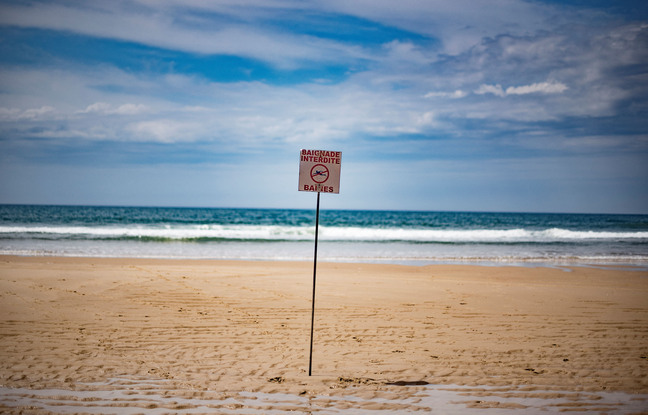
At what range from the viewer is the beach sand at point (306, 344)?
468 cm

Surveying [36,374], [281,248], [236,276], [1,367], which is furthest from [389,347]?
[281,248]

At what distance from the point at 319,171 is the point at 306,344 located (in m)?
3.05

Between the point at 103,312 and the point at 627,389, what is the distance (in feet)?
29.7

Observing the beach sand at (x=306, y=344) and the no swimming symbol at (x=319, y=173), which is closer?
the beach sand at (x=306, y=344)

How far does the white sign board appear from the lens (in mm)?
5410

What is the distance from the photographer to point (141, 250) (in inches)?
811

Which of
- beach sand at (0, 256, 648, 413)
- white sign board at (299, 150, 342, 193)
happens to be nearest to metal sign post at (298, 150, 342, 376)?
white sign board at (299, 150, 342, 193)

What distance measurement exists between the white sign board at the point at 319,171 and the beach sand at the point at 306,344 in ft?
8.38

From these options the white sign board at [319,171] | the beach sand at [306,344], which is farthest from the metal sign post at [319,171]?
the beach sand at [306,344]

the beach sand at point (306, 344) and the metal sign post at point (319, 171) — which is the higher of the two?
the metal sign post at point (319, 171)

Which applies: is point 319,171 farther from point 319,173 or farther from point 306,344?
point 306,344

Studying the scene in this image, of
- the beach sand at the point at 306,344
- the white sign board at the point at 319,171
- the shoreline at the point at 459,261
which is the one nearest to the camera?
the beach sand at the point at 306,344

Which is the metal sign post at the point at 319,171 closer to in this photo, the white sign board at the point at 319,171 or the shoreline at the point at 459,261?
the white sign board at the point at 319,171

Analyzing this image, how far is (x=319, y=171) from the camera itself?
544 cm
